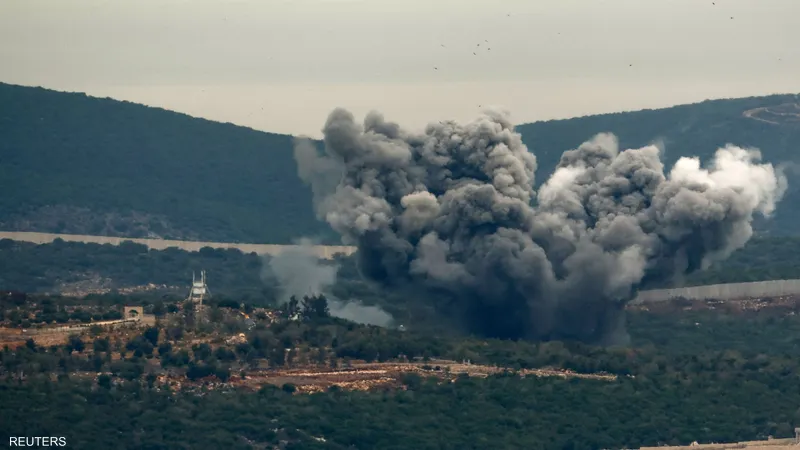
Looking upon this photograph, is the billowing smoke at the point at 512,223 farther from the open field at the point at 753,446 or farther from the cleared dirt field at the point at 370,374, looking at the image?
the open field at the point at 753,446

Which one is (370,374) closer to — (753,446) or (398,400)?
(398,400)

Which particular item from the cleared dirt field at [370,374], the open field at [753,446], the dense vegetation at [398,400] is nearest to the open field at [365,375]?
the cleared dirt field at [370,374]

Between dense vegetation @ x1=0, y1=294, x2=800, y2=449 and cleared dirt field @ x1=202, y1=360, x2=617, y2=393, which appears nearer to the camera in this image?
dense vegetation @ x1=0, y1=294, x2=800, y2=449

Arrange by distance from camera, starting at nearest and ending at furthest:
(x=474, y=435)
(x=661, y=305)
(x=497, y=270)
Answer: (x=474, y=435) → (x=497, y=270) → (x=661, y=305)

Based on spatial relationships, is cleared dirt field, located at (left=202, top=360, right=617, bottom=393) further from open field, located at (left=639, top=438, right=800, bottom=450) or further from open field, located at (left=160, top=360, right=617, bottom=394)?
open field, located at (left=639, top=438, right=800, bottom=450)

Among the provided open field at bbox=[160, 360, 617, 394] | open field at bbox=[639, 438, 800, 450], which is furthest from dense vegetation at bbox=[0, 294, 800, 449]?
open field at bbox=[639, 438, 800, 450]

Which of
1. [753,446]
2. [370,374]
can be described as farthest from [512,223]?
[753,446]

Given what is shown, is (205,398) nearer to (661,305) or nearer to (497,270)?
(497,270)

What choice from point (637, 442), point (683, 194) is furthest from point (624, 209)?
point (637, 442)

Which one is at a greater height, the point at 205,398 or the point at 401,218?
the point at 401,218
